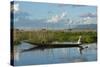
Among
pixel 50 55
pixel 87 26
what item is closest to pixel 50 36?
pixel 50 55

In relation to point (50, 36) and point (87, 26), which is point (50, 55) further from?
point (87, 26)

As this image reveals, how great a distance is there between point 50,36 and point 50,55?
21 centimetres

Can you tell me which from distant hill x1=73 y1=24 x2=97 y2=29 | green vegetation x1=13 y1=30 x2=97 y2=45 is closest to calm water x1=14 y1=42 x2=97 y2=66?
green vegetation x1=13 y1=30 x2=97 y2=45

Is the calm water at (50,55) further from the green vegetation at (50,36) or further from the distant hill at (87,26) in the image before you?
the distant hill at (87,26)

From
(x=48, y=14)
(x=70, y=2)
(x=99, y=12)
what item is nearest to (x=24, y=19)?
(x=48, y=14)

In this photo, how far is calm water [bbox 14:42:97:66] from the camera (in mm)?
2143

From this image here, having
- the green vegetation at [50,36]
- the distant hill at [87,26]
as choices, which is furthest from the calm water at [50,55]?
the distant hill at [87,26]

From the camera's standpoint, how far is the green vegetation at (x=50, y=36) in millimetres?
2156

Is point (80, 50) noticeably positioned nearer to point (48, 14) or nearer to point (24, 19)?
point (48, 14)

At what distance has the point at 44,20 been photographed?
2.25m

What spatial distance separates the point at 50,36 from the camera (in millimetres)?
2289

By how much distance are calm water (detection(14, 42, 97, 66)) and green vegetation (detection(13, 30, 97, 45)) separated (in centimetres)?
7
